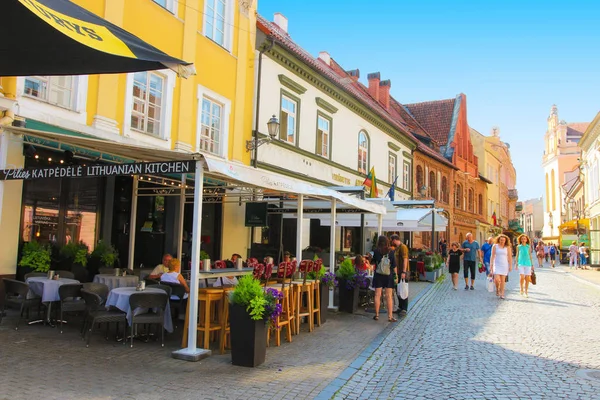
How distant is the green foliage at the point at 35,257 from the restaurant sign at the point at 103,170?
157 centimetres

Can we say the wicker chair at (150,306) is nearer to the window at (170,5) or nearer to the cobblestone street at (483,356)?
the cobblestone street at (483,356)

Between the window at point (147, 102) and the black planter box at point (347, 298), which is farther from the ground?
the window at point (147, 102)

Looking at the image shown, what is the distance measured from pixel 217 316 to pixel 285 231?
10921 mm

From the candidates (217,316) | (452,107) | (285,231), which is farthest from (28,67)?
(452,107)

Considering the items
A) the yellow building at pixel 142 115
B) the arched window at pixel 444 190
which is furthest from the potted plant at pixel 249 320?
the arched window at pixel 444 190

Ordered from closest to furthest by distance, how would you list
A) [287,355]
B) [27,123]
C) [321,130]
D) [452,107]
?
[287,355], [27,123], [321,130], [452,107]

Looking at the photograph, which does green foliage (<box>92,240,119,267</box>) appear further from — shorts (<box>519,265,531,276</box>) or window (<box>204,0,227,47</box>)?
shorts (<box>519,265,531,276</box>)

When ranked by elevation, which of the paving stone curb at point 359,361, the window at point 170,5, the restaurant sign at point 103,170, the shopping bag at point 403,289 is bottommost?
the paving stone curb at point 359,361

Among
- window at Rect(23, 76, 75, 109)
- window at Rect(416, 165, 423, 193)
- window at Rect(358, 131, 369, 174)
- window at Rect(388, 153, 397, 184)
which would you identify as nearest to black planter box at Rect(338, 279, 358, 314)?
window at Rect(23, 76, 75, 109)

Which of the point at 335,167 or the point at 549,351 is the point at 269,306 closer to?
the point at 549,351

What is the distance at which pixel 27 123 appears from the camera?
28.5ft

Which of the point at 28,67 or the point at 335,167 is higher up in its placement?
the point at 335,167

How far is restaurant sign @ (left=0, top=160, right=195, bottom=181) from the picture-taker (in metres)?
6.48

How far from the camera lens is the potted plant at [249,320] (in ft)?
19.6
